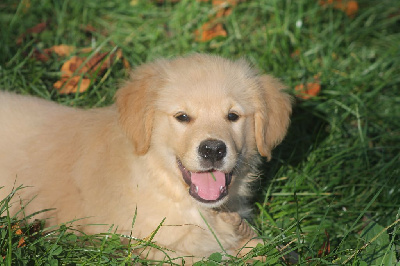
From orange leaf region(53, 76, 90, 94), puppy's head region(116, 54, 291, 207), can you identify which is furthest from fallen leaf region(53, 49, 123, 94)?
puppy's head region(116, 54, 291, 207)

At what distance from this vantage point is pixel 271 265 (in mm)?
3359

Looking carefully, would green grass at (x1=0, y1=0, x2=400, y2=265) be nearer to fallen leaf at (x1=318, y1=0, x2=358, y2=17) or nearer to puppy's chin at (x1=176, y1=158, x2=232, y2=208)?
fallen leaf at (x1=318, y1=0, x2=358, y2=17)

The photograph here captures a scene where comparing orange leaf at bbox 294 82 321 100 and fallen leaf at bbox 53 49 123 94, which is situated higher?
fallen leaf at bbox 53 49 123 94

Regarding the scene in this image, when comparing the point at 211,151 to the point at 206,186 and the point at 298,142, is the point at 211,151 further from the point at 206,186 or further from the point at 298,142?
the point at 298,142

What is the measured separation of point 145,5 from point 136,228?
3.44 m

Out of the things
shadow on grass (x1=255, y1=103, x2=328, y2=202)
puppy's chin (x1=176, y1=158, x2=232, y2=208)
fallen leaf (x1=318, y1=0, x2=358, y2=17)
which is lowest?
shadow on grass (x1=255, y1=103, x2=328, y2=202)

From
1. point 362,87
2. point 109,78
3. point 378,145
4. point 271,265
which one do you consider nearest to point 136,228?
point 271,265

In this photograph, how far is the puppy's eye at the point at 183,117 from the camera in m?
3.60

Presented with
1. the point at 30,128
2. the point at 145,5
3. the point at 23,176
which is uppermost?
the point at 145,5

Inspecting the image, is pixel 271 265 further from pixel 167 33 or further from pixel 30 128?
pixel 167 33

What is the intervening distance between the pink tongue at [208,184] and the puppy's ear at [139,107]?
1.23 feet

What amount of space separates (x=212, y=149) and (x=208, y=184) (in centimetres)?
33

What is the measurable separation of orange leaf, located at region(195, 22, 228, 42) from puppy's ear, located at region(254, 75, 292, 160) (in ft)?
6.53

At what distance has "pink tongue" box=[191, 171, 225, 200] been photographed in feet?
11.9
